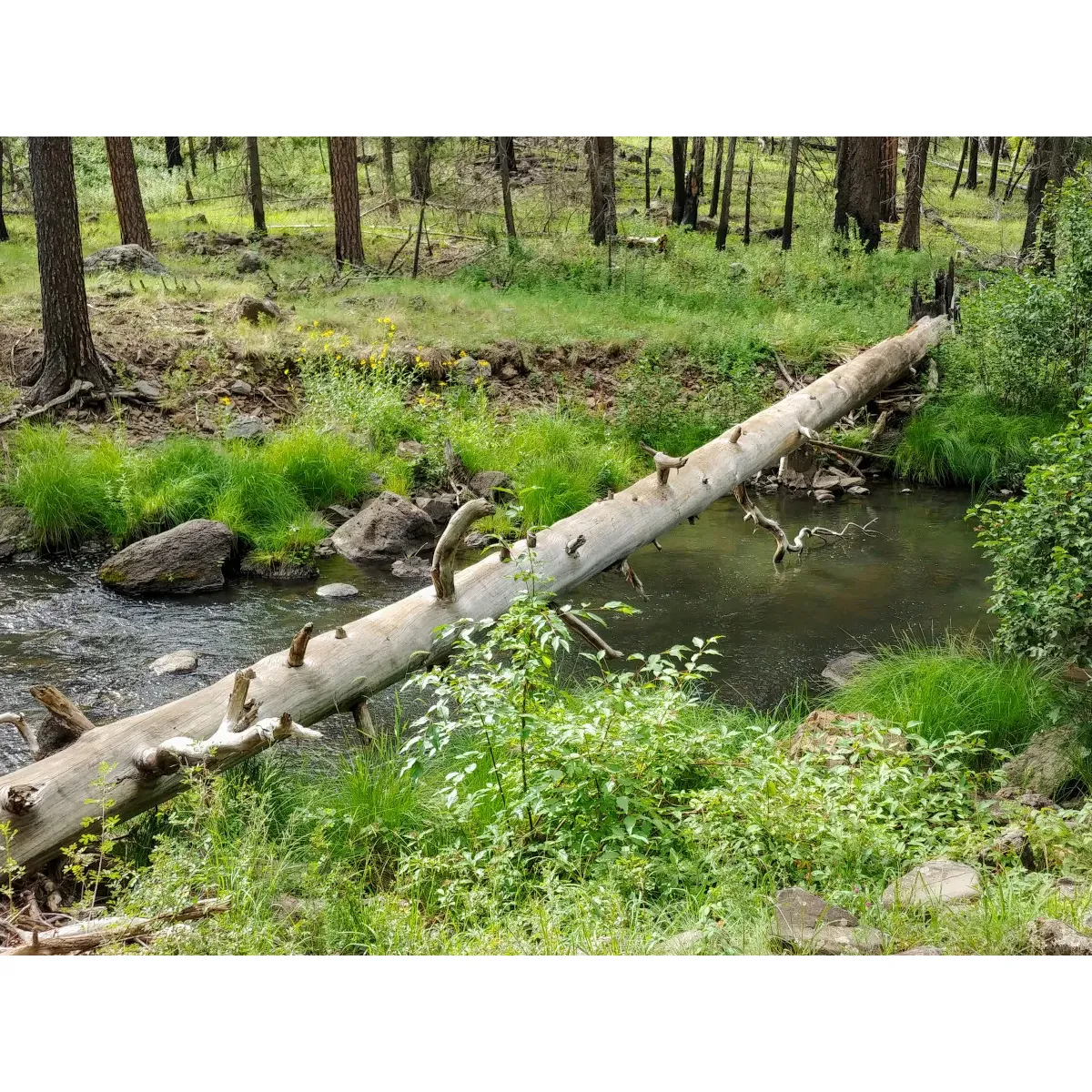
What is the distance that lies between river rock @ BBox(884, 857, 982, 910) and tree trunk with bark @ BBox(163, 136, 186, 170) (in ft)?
66.6

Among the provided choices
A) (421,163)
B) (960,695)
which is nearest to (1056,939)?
(960,695)

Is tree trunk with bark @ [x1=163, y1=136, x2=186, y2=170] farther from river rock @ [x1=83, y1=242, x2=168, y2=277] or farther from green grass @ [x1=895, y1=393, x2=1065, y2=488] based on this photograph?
green grass @ [x1=895, y1=393, x2=1065, y2=488]

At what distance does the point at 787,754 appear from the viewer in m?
4.50

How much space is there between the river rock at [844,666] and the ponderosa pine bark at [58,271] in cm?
835

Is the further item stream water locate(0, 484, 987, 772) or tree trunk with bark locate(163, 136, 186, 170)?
tree trunk with bark locate(163, 136, 186, 170)

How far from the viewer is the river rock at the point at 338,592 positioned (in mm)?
7855

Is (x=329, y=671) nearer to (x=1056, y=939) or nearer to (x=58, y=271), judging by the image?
(x=1056, y=939)

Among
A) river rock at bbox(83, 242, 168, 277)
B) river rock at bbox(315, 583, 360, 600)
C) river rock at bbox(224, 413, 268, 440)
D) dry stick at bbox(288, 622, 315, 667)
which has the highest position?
river rock at bbox(83, 242, 168, 277)

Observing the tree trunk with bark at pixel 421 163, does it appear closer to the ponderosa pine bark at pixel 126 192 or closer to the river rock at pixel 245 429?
the ponderosa pine bark at pixel 126 192

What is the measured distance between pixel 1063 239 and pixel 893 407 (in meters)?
3.36

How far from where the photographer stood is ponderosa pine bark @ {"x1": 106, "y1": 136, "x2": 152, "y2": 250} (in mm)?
14836

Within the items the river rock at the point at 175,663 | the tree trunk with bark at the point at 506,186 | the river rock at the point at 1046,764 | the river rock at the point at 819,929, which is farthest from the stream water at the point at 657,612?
the tree trunk with bark at the point at 506,186

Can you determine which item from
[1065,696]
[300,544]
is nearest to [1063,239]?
[1065,696]

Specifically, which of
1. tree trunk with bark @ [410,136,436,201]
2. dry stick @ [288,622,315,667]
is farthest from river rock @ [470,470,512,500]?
tree trunk with bark @ [410,136,436,201]
